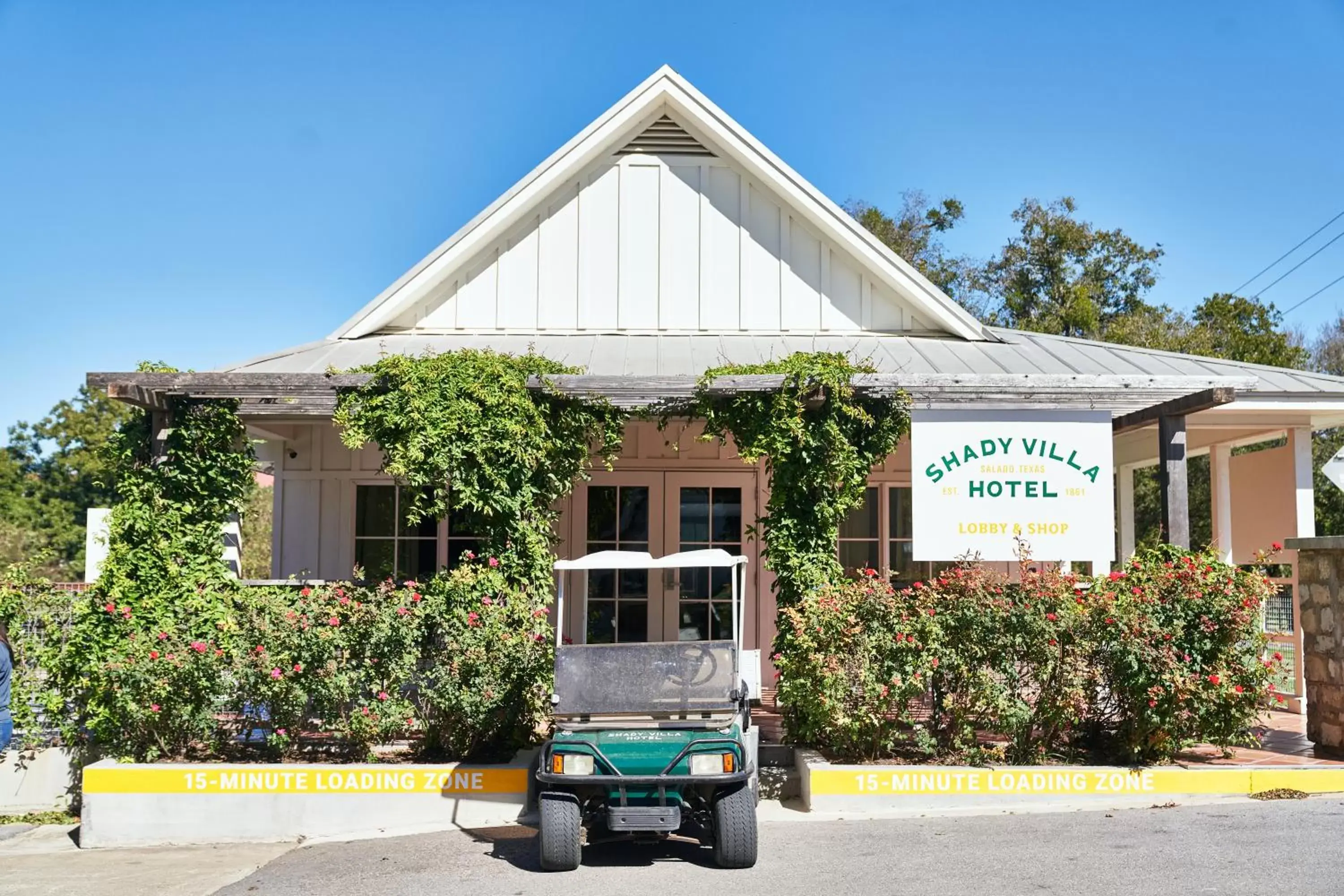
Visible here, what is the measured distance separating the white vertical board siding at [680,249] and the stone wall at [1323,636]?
6.47m

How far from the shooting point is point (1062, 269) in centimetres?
3369

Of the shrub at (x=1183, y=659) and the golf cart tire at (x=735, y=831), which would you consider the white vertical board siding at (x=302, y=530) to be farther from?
the shrub at (x=1183, y=659)

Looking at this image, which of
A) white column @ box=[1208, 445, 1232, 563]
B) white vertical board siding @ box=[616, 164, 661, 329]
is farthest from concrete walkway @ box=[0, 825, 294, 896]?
white column @ box=[1208, 445, 1232, 563]

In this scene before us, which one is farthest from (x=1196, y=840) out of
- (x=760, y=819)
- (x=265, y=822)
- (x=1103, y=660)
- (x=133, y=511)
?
(x=133, y=511)

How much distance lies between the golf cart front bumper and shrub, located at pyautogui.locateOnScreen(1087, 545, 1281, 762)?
126 inches

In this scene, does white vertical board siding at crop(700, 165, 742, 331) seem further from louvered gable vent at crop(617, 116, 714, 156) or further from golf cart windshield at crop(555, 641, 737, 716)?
golf cart windshield at crop(555, 641, 737, 716)

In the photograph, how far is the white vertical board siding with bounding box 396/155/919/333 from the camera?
13148 millimetres

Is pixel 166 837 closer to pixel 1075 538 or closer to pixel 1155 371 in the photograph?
pixel 1075 538

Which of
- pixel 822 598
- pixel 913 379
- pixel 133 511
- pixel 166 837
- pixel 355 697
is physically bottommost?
pixel 166 837

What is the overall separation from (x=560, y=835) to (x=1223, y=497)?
31.3ft

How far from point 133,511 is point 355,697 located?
102 inches

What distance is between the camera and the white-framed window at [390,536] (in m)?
13.0

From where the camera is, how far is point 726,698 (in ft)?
24.3

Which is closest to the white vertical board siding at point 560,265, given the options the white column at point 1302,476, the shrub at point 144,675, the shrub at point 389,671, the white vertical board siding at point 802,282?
the white vertical board siding at point 802,282
